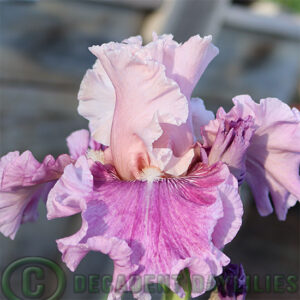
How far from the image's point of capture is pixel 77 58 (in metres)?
1.46

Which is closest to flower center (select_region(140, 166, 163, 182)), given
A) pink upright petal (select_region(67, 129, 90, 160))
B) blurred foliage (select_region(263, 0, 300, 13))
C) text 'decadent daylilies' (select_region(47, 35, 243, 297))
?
text 'decadent daylilies' (select_region(47, 35, 243, 297))

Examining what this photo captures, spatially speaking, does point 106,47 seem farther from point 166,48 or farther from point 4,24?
point 4,24

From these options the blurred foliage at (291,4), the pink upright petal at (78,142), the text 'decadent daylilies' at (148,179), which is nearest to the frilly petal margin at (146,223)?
the text 'decadent daylilies' at (148,179)

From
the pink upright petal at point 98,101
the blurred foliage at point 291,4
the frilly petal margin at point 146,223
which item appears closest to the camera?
the frilly petal margin at point 146,223

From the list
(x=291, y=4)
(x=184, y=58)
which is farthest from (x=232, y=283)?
(x=291, y=4)

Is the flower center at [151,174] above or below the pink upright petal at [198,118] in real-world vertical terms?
below

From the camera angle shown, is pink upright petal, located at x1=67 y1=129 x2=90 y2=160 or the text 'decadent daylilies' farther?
pink upright petal, located at x1=67 y1=129 x2=90 y2=160

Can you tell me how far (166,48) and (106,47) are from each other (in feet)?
0.20

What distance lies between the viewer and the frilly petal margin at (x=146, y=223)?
0.41 m

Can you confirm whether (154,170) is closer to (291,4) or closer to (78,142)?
(78,142)

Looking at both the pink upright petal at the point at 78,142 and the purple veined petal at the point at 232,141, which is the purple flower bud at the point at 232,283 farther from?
the pink upright petal at the point at 78,142

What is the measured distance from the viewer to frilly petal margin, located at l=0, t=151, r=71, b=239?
1.61ft

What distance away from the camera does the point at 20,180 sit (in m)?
0.49

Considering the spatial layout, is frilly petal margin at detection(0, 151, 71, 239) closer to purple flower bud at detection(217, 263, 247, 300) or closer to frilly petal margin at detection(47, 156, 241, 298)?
frilly petal margin at detection(47, 156, 241, 298)
